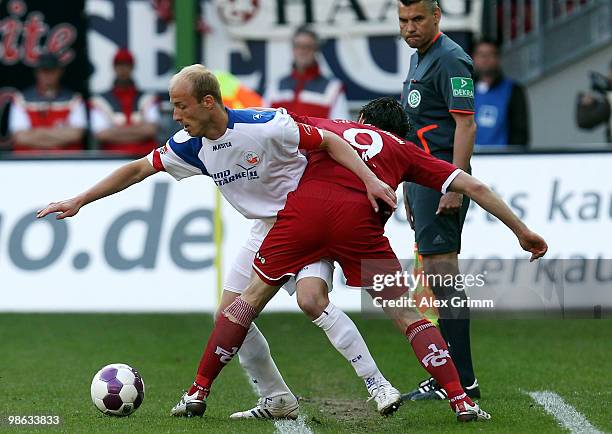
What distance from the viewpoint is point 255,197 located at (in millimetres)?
6945

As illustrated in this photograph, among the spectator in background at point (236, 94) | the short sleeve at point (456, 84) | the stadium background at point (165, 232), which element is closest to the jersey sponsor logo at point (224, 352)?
the short sleeve at point (456, 84)

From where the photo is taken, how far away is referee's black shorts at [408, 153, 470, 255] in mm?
7707

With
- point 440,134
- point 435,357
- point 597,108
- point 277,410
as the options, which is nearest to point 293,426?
point 277,410

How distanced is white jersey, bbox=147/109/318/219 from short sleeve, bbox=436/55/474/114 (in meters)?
1.14

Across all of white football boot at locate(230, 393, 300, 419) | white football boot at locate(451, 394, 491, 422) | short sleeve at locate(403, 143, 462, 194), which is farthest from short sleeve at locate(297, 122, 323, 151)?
white football boot at locate(451, 394, 491, 422)

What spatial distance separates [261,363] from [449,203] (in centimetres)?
147

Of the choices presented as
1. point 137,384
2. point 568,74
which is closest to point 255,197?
point 137,384

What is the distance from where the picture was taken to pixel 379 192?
6504 millimetres

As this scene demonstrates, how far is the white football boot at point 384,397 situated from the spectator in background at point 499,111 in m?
6.31

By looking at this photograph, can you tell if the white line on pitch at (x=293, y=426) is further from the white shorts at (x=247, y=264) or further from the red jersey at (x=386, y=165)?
the red jersey at (x=386, y=165)

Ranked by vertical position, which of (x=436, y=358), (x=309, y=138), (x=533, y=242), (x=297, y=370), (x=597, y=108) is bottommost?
(x=297, y=370)

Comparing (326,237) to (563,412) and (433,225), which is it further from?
(563,412)

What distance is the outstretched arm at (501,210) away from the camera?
6.50 m

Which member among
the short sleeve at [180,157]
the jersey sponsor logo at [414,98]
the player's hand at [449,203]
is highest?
the jersey sponsor logo at [414,98]
